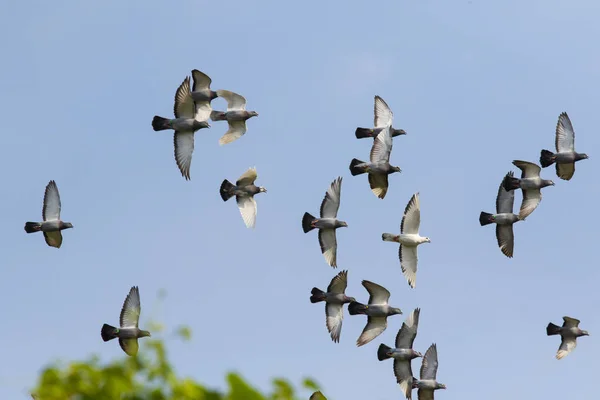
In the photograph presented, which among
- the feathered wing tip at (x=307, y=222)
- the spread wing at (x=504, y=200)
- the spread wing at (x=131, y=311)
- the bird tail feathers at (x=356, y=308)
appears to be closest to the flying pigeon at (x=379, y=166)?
the feathered wing tip at (x=307, y=222)

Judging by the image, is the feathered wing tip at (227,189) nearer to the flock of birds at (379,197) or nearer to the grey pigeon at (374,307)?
the flock of birds at (379,197)

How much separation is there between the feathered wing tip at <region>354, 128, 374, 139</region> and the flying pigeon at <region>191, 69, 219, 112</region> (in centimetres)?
422

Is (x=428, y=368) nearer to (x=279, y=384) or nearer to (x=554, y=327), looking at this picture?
(x=554, y=327)

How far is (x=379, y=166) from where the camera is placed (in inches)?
1143

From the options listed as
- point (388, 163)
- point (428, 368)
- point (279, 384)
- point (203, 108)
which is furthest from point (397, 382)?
point (279, 384)

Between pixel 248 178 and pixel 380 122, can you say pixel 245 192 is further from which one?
pixel 380 122

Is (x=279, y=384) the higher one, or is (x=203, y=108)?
(x=203, y=108)

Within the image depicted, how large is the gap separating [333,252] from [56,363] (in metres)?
24.6

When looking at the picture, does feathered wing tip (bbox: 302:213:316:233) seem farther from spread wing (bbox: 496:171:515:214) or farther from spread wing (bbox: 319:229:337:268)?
spread wing (bbox: 496:171:515:214)

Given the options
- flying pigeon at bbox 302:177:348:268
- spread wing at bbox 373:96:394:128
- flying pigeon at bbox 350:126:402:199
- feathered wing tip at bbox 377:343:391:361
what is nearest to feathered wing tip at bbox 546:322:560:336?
feathered wing tip at bbox 377:343:391:361

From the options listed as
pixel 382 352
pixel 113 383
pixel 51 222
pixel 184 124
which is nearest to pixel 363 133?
pixel 184 124

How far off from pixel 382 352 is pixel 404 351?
609 millimetres

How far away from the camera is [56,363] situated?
20.6ft

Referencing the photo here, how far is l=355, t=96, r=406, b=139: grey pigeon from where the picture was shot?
1192 inches
